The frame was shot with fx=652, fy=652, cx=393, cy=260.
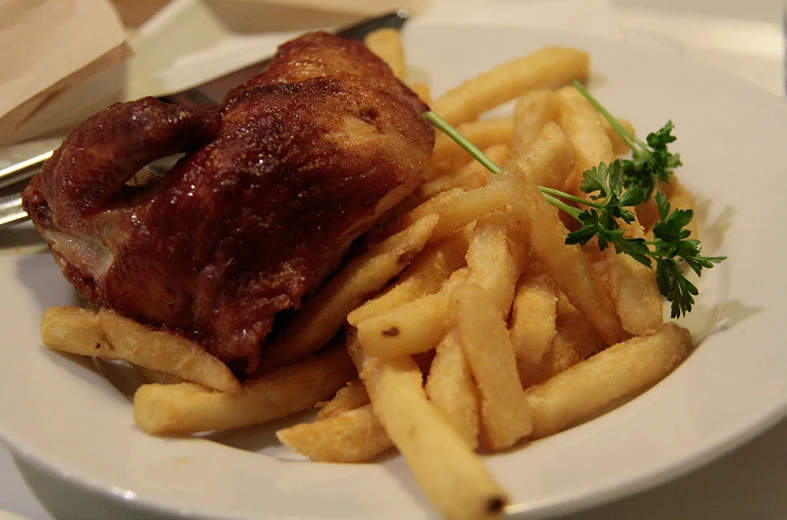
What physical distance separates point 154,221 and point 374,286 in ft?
2.36

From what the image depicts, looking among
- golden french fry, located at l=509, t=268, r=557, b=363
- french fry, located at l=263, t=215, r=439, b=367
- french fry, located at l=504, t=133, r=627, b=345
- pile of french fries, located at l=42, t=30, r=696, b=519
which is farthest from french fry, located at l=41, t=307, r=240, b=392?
french fry, located at l=504, t=133, r=627, b=345

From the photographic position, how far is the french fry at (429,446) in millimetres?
1418

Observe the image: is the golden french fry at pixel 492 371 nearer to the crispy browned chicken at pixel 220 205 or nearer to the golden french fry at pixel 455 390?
the golden french fry at pixel 455 390

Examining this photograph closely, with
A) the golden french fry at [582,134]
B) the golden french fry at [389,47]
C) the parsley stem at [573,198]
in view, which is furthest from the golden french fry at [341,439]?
the golden french fry at [389,47]

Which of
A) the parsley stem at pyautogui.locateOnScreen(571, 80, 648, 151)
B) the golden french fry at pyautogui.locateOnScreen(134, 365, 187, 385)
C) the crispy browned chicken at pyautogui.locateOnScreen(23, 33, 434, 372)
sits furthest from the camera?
the parsley stem at pyautogui.locateOnScreen(571, 80, 648, 151)

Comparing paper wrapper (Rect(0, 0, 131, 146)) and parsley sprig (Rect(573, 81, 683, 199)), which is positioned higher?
paper wrapper (Rect(0, 0, 131, 146))

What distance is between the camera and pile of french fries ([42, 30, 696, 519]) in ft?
5.63

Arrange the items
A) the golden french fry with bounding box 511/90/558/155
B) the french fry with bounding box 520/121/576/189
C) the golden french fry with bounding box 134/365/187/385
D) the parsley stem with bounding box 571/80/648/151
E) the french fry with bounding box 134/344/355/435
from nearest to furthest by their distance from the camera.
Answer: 1. the french fry with bounding box 134/344/355/435
2. the golden french fry with bounding box 134/365/187/385
3. the french fry with bounding box 520/121/576/189
4. the golden french fry with bounding box 511/90/558/155
5. the parsley stem with bounding box 571/80/648/151

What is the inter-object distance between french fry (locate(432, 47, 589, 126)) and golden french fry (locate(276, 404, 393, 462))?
1634 millimetres

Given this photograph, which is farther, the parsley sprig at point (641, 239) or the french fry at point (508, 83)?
the french fry at point (508, 83)

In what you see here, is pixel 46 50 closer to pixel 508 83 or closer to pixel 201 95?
pixel 201 95

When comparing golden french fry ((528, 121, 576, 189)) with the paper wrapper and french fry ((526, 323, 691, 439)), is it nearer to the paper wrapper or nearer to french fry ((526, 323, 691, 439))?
french fry ((526, 323, 691, 439))

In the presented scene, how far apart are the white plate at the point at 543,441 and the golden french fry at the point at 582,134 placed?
0.47 metres

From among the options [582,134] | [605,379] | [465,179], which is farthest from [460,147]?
[605,379]
